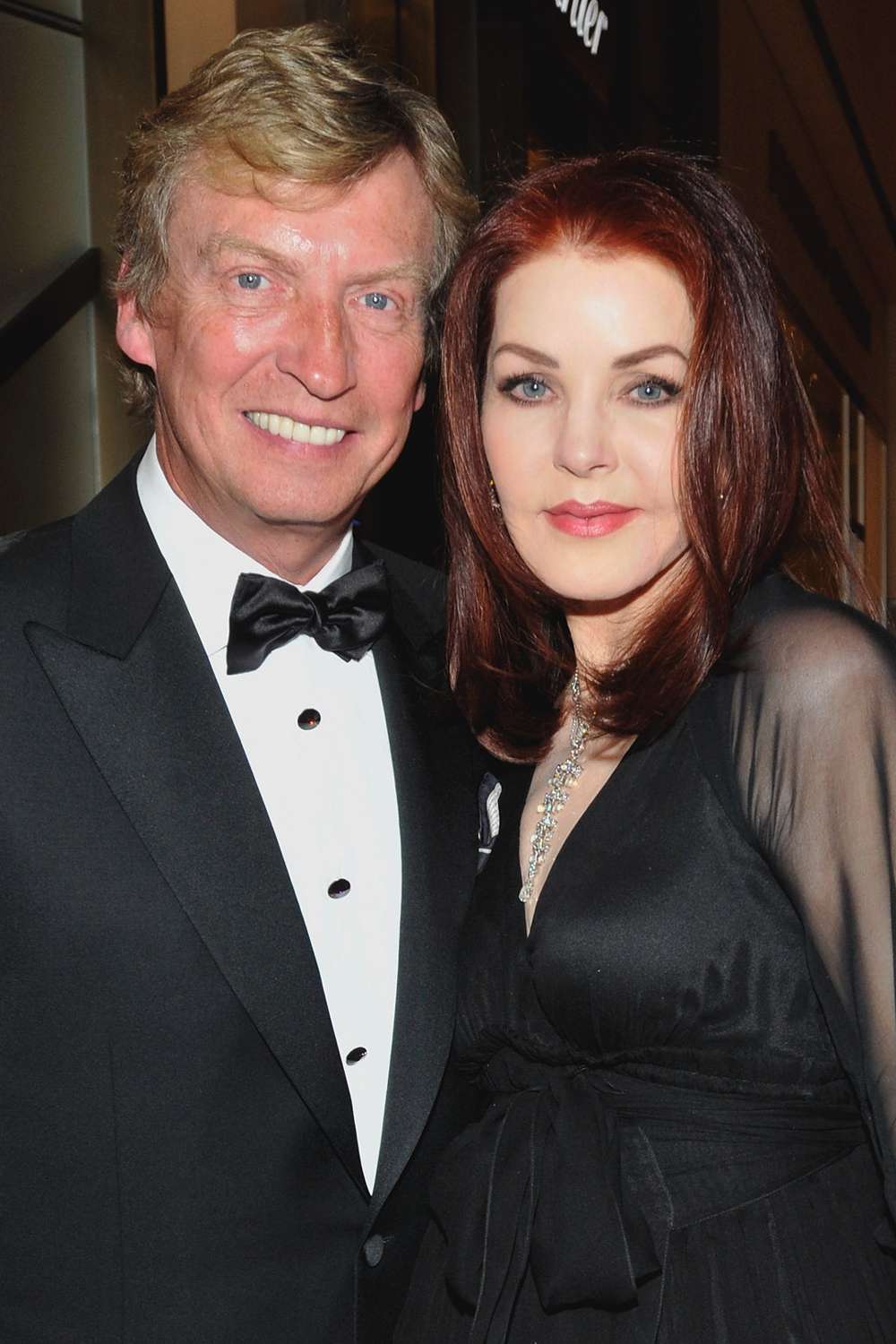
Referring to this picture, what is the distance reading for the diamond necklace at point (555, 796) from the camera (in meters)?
1.86

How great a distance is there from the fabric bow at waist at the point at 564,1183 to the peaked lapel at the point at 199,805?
166 millimetres

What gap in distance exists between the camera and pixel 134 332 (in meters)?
2.08

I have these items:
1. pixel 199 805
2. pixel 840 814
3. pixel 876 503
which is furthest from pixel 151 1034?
pixel 876 503

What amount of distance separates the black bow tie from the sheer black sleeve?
592 millimetres

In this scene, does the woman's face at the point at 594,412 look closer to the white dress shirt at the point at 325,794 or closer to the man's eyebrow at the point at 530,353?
the man's eyebrow at the point at 530,353

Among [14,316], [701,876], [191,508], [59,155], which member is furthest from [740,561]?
[59,155]

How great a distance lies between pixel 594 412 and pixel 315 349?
41 centimetres

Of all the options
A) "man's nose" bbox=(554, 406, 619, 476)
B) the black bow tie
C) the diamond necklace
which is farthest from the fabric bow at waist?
"man's nose" bbox=(554, 406, 619, 476)

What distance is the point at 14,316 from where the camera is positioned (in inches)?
123

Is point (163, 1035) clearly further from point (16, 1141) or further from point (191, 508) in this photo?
point (191, 508)

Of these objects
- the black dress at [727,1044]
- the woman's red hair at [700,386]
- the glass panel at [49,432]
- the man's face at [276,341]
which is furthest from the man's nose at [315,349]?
the glass panel at [49,432]

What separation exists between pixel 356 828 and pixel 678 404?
0.68m

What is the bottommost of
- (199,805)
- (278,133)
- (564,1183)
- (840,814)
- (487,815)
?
(564,1183)

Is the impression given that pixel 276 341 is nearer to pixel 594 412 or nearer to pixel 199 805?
pixel 594 412
